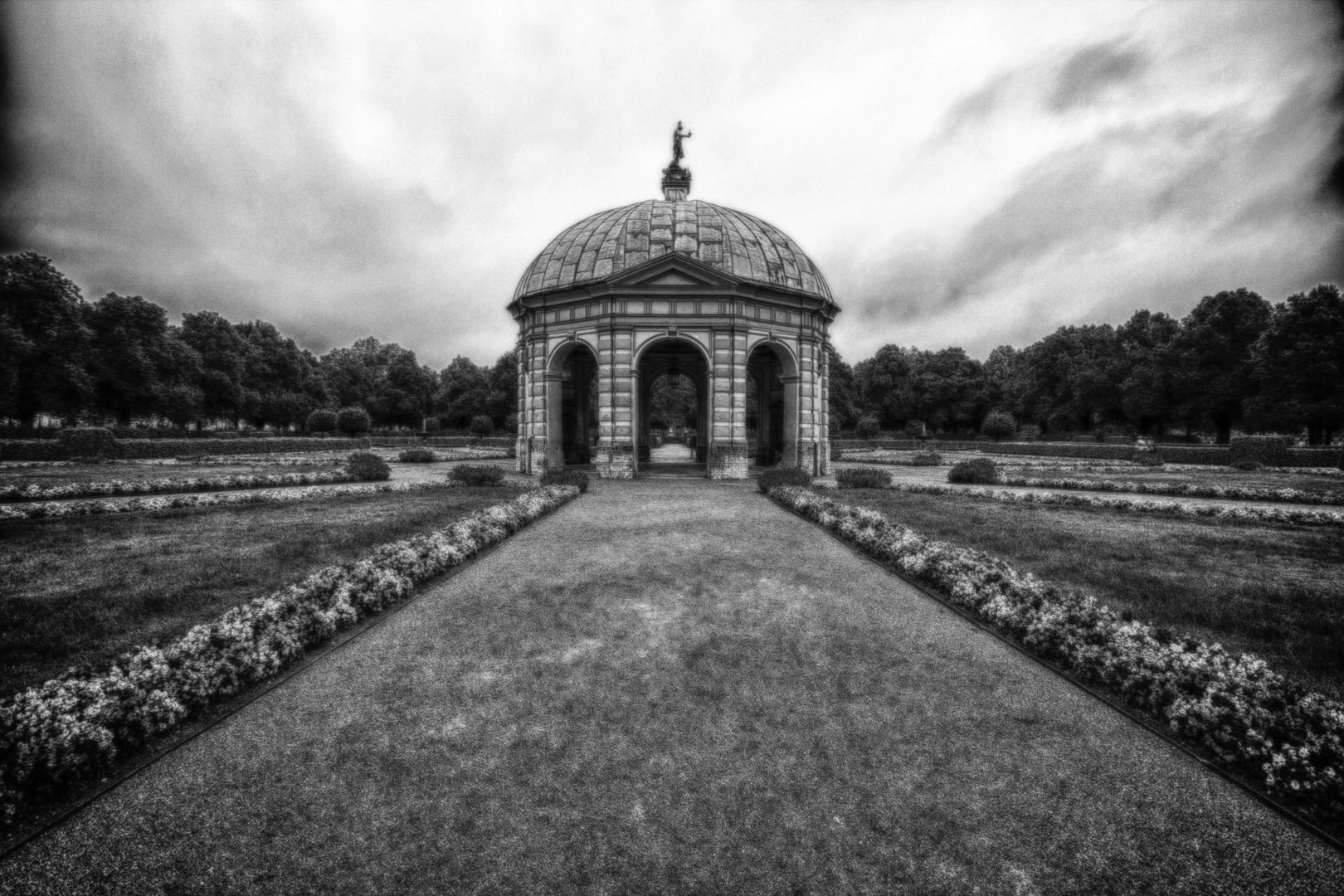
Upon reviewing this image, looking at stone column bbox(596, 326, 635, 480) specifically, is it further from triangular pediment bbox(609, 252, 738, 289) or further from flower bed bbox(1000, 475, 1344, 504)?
flower bed bbox(1000, 475, 1344, 504)

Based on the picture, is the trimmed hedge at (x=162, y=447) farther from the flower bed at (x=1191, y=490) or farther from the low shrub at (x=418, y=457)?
the flower bed at (x=1191, y=490)

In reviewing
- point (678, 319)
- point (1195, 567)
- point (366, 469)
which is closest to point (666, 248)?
point (678, 319)

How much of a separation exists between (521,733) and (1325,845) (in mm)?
5961

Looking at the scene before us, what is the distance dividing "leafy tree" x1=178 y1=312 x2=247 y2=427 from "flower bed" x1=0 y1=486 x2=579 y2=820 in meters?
80.8

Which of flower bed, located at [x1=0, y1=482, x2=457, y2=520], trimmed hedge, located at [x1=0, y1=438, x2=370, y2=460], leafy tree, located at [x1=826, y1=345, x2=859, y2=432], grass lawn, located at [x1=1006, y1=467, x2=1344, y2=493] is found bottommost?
grass lawn, located at [x1=1006, y1=467, x2=1344, y2=493]

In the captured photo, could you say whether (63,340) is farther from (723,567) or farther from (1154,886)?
(1154,886)

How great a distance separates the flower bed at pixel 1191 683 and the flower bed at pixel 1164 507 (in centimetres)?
1208

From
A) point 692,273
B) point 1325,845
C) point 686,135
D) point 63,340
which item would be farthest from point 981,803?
point 63,340

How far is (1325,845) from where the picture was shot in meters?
3.72

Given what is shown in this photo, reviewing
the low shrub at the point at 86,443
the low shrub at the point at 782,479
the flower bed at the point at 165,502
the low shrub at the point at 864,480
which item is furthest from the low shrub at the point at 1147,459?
the low shrub at the point at 86,443

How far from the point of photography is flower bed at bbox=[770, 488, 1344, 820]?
4.21 meters

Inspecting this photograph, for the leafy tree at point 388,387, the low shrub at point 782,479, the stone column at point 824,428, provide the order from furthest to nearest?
the leafy tree at point 388,387 < the stone column at point 824,428 < the low shrub at point 782,479

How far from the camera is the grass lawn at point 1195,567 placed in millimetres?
6527

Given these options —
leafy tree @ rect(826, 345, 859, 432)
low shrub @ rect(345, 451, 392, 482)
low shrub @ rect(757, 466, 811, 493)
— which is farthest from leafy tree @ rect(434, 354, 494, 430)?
low shrub @ rect(757, 466, 811, 493)
